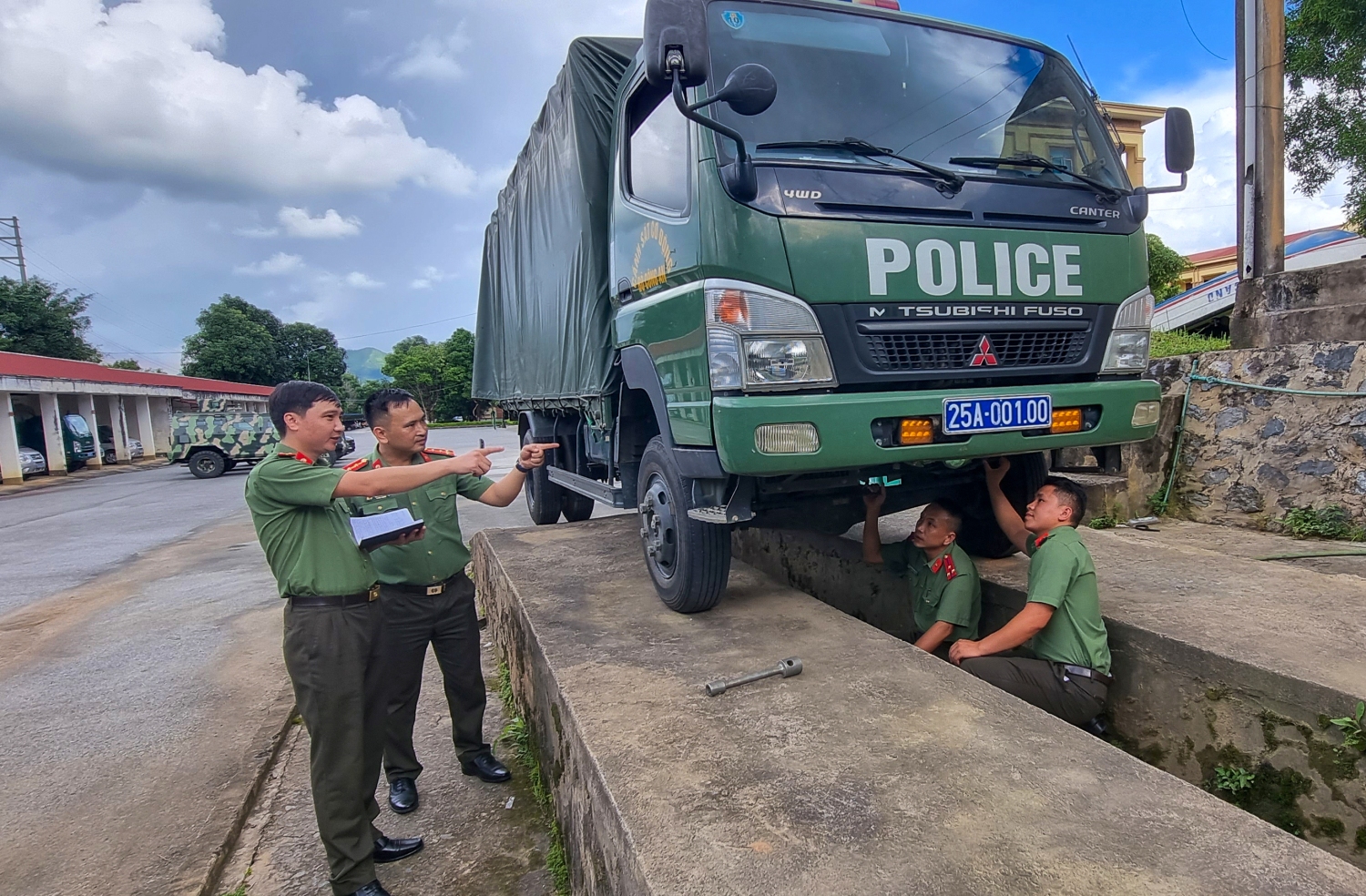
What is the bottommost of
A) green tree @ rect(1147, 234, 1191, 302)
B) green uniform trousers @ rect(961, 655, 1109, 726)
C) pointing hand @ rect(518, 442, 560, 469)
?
green uniform trousers @ rect(961, 655, 1109, 726)

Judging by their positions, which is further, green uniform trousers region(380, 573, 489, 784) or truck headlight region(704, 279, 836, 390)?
green uniform trousers region(380, 573, 489, 784)

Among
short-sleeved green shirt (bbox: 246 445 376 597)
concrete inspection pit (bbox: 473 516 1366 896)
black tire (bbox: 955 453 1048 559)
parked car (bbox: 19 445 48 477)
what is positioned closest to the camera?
concrete inspection pit (bbox: 473 516 1366 896)

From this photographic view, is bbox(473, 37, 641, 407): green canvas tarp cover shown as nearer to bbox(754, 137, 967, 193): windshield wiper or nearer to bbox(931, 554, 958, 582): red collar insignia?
bbox(754, 137, 967, 193): windshield wiper

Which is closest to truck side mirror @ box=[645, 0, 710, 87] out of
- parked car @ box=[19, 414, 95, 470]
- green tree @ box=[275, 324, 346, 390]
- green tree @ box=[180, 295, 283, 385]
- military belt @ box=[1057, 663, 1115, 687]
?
military belt @ box=[1057, 663, 1115, 687]

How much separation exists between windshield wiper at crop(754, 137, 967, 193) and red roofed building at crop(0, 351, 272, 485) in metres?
24.0

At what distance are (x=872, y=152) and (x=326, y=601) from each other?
2363mm

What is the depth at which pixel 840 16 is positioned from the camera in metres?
3.10

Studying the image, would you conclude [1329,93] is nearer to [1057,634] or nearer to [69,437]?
[1057,634]

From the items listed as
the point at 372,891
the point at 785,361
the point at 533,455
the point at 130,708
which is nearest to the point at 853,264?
the point at 785,361

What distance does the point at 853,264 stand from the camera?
263cm

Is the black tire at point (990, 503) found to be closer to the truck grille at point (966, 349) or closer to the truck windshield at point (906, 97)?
the truck grille at point (966, 349)

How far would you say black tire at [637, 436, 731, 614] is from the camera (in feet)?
10.0

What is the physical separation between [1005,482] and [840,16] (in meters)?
2.18

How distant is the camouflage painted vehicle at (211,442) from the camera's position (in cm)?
1836
